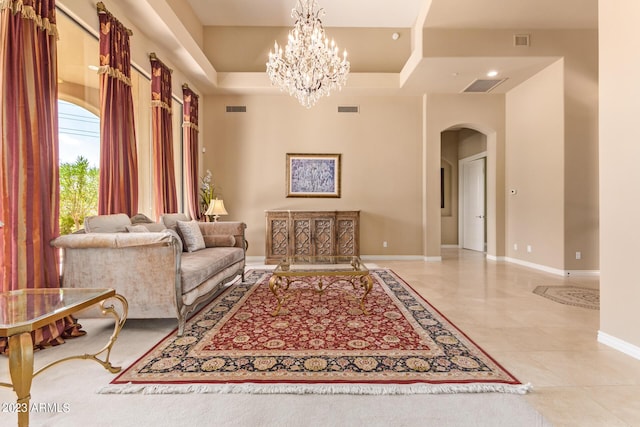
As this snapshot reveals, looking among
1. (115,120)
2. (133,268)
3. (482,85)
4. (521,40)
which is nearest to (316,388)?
(133,268)

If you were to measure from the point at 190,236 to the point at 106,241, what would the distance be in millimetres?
1475

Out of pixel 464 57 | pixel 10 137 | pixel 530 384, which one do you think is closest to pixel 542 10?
pixel 464 57

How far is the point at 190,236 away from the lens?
383 centimetres

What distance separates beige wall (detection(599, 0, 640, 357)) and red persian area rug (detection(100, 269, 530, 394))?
1114mm

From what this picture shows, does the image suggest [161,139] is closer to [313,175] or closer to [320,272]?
[313,175]

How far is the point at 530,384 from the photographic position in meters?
1.72

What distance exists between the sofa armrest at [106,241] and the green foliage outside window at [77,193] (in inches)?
36.2

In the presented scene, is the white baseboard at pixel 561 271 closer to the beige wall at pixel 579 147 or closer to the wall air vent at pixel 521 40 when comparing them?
the beige wall at pixel 579 147

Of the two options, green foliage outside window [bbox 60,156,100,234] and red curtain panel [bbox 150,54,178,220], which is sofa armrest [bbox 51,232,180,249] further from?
red curtain panel [bbox 150,54,178,220]

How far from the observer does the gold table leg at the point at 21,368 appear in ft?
4.16

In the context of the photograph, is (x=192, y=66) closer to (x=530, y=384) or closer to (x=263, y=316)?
(x=263, y=316)

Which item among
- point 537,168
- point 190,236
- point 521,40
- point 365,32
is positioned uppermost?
point 365,32

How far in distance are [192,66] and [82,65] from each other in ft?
6.63

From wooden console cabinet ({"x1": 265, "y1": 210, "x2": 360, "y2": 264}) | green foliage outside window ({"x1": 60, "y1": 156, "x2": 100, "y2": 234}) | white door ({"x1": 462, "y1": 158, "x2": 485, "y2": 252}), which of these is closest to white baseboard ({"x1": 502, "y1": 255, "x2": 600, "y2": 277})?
white door ({"x1": 462, "y1": 158, "x2": 485, "y2": 252})
